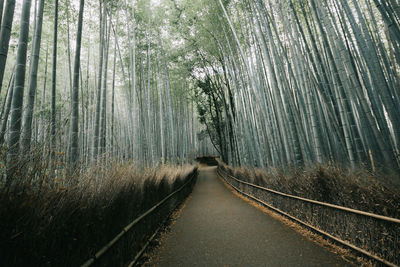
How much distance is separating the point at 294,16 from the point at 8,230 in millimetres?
Answer: 4254

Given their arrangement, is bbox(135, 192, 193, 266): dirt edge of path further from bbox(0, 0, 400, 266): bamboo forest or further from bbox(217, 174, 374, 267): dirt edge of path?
bbox(217, 174, 374, 267): dirt edge of path

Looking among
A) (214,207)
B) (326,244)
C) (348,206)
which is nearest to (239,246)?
(326,244)

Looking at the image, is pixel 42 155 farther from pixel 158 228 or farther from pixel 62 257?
pixel 158 228

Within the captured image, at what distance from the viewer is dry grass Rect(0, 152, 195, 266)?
809 mm

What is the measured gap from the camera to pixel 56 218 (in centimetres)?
102

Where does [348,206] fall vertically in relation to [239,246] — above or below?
above

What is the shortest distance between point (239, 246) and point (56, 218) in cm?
205

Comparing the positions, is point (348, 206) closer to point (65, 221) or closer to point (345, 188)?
point (345, 188)

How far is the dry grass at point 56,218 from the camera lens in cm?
81

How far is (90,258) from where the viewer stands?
1196mm

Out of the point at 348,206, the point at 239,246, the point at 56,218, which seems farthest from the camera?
the point at 239,246

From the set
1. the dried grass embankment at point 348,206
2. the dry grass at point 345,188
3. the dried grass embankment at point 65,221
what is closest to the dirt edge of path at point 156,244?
the dried grass embankment at point 65,221

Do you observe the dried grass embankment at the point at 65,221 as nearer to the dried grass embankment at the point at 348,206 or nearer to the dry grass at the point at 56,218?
the dry grass at the point at 56,218

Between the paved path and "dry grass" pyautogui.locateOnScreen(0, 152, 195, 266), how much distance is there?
95 cm
